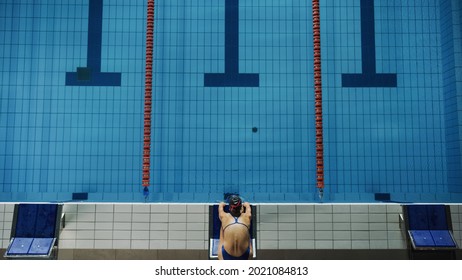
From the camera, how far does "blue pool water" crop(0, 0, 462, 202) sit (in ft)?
21.2

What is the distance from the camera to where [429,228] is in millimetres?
4777

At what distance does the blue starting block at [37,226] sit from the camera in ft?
15.0

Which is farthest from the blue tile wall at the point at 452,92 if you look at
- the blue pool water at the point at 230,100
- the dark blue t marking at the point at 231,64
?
the dark blue t marking at the point at 231,64

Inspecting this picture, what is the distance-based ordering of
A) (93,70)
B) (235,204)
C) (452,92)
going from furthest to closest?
(93,70), (452,92), (235,204)

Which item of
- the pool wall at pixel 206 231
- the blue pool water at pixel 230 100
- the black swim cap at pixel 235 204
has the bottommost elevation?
the pool wall at pixel 206 231

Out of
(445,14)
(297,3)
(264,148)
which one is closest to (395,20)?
(445,14)

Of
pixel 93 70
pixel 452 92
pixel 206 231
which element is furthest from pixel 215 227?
pixel 452 92

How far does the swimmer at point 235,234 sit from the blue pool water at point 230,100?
2928mm

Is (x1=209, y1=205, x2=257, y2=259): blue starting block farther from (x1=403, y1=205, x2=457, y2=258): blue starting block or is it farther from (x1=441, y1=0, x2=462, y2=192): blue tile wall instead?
(x1=441, y1=0, x2=462, y2=192): blue tile wall

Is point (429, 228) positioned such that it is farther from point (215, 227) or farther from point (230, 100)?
point (230, 100)

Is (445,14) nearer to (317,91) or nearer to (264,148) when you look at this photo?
(317,91)

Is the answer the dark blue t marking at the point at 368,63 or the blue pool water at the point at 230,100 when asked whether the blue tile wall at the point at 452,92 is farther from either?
the dark blue t marking at the point at 368,63

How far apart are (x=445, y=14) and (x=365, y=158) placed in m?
3.08

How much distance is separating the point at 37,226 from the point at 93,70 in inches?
121
